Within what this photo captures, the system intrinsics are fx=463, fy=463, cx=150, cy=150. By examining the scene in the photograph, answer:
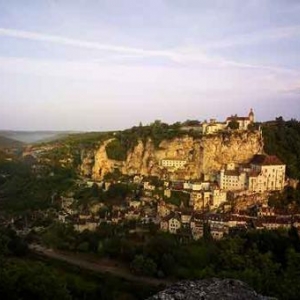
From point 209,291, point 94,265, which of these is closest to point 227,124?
point 94,265

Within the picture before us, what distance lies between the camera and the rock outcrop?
10.6 ft

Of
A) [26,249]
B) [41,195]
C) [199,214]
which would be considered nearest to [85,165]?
[41,195]

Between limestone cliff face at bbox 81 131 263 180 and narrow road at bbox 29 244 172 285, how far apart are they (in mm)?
14886

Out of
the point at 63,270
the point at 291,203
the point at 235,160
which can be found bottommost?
the point at 63,270

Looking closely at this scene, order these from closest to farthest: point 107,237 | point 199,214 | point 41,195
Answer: point 107,237
point 199,214
point 41,195

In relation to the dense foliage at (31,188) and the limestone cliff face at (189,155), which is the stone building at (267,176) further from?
the dense foliage at (31,188)

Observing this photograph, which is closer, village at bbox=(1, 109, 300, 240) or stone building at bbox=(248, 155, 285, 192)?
village at bbox=(1, 109, 300, 240)

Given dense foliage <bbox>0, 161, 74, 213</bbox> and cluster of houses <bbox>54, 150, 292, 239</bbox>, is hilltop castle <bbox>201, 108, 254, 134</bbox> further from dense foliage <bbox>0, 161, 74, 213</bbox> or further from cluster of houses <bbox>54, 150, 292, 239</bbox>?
dense foliage <bbox>0, 161, 74, 213</bbox>

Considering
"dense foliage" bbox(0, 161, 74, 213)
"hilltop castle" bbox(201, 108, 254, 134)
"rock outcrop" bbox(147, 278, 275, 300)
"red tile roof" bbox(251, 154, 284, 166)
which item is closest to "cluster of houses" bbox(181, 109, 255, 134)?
"hilltop castle" bbox(201, 108, 254, 134)

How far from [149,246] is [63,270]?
4.82 metres

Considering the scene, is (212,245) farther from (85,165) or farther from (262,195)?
(85,165)

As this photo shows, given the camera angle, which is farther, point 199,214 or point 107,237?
point 199,214

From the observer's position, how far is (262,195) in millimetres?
34000

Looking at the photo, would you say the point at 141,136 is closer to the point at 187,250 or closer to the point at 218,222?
the point at 218,222
